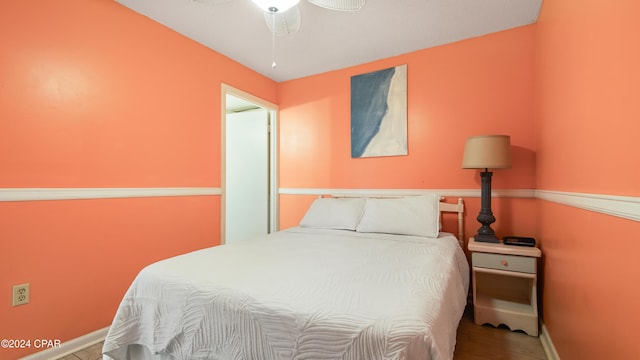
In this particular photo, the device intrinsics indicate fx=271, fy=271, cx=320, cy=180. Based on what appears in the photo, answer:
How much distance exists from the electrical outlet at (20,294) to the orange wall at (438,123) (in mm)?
2205

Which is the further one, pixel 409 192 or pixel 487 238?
pixel 409 192

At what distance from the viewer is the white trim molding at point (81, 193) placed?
151 cm

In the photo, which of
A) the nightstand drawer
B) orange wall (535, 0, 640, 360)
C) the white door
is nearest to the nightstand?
the nightstand drawer

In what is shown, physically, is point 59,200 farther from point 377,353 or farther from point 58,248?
point 377,353

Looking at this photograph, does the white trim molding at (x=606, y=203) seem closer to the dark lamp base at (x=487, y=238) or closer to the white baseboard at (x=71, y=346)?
the dark lamp base at (x=487, y=238)

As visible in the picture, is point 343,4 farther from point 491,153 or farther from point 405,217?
point 405,217

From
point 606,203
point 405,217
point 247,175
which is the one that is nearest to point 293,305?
point 606,203

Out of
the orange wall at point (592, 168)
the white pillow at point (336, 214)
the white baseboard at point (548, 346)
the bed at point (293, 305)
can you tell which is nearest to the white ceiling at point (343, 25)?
the orange wall at point (592, 168)

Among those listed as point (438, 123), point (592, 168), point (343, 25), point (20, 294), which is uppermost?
point (343, 25)

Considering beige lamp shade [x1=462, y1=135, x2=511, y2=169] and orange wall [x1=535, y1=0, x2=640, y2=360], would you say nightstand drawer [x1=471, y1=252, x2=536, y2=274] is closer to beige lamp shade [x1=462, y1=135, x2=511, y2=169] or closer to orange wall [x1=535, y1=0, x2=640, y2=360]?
orange wall [x1=535, y1=0, x2=640, y2=360]

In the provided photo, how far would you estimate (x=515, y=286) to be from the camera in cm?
219

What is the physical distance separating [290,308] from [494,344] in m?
1.59

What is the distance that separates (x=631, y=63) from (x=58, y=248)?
2763 mm

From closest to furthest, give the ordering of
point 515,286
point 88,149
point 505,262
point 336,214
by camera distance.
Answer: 1. point 88,149
2. point 505,262
3. point 515,286
4. point 336,214
